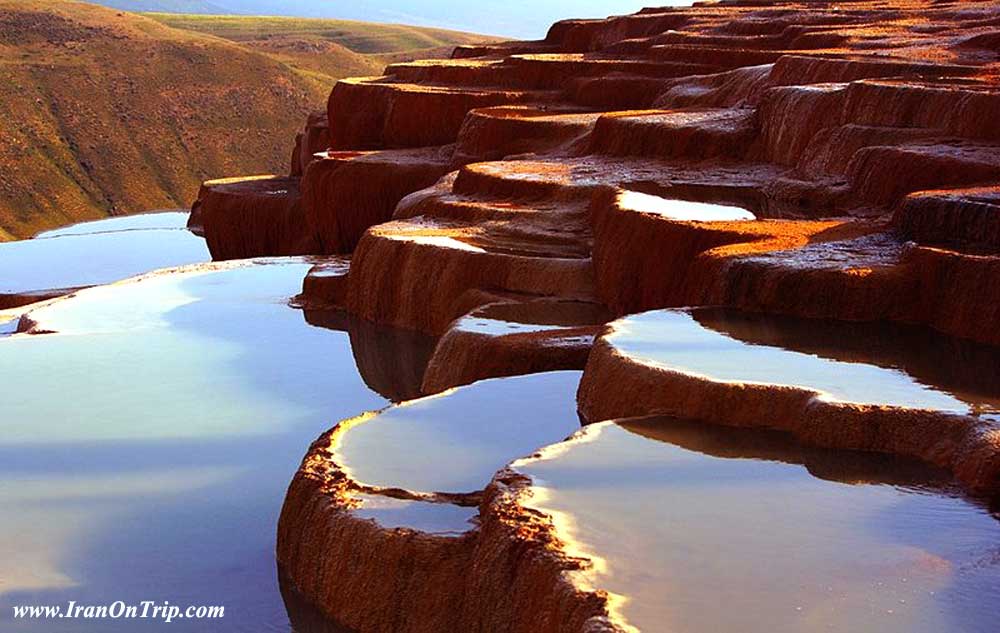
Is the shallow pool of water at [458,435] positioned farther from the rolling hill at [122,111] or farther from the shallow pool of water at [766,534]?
the rolling hill at [122,111]

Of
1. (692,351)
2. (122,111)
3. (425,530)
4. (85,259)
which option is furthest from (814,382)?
(122,111)

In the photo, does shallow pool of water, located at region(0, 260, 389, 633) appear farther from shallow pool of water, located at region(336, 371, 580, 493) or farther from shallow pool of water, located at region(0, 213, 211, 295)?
shallow pool of water, located at region(0, 213, 211, 295)

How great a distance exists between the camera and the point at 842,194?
14492mm

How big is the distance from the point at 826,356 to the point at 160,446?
4.99 metres

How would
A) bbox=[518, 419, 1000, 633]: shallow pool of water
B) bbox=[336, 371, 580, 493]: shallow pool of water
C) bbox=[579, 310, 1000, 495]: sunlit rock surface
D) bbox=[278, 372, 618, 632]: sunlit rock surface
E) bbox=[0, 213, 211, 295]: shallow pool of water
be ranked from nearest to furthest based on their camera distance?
bbox=[518, 419, 1000, 633]: shallow pool of water < bbox=[278, 372, 618, 632]: sunlit rock surface < bbox=[579, 310, 1000, 495]: sunlit rock surface < bbox=[336, 371, 580, 493]: shallow pool of water < bbox=[0, 213, 211, 295]: shallow pool of water

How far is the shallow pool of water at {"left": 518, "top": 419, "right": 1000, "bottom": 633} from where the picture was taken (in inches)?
239

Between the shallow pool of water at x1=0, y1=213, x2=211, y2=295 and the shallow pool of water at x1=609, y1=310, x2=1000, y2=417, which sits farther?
the shallow pool of water at x1=0, y1=213, x2=211, y2=295

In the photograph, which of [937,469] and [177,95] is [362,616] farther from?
[177,95]

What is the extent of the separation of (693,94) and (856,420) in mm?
Answer: 14890

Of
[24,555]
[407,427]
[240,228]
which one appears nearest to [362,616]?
[407,427]

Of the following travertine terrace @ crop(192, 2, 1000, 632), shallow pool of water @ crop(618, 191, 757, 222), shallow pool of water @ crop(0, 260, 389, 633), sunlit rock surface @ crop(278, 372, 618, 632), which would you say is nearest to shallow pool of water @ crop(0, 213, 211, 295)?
travertine terrace @ crop(192, 2, 1000, 632)

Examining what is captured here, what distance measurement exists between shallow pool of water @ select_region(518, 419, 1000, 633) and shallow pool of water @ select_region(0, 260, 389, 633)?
2317mm

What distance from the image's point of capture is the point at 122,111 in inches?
3337

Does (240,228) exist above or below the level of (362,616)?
below
